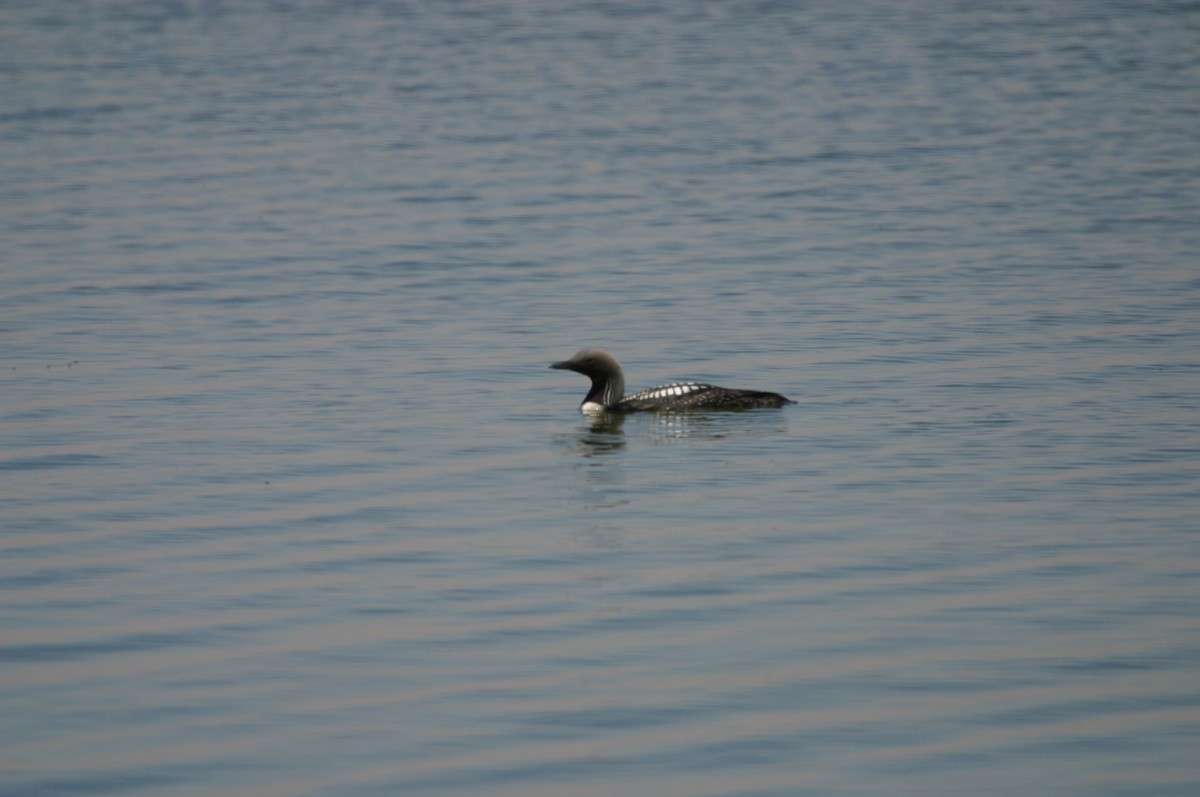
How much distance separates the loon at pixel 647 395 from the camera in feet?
56.4

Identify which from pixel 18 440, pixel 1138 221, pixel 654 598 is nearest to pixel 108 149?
pixel 1138 221

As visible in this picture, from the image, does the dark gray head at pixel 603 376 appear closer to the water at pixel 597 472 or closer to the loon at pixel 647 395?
the loon at pixel 647 395

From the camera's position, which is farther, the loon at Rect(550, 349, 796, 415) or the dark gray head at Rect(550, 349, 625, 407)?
the dark gray head at Rect(550, 349, 625, 407)

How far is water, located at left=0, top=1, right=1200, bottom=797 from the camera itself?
31.4 feet

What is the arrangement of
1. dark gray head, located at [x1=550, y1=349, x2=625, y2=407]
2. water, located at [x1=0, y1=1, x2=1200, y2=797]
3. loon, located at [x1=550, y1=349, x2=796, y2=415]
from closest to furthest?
water, located at [x1=0, y1=1, x2=1200, y2=797] < loon, located at [x1=550, y1=349, x2=796, y2=415] < dark gray head, located at [x1=550, y1=349, x2=625, y2=407]

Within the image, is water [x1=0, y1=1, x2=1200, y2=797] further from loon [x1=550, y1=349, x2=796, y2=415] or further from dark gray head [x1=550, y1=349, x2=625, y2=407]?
dark gray head [x1=550, y1=349, x2=625, y2=407]

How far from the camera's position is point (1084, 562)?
1237 cm

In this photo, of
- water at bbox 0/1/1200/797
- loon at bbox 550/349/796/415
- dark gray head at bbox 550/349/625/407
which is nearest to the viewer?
water at bbox 0/1/1200/797

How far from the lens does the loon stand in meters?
17.2

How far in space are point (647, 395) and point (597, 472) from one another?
7.95ft

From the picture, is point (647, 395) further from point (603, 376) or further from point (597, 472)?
point (597, 472)

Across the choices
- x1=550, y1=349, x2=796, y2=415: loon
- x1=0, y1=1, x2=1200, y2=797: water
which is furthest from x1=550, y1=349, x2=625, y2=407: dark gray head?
x1=0, y1=1, x2=1200, y2=797: water

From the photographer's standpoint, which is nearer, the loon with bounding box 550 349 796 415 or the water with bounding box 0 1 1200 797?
the water with bounding box 0 1 1200 797

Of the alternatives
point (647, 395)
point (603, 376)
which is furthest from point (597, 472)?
point (603, 376)
